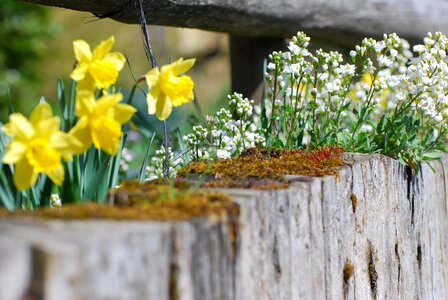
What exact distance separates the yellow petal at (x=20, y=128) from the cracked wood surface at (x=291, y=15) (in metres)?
0.91

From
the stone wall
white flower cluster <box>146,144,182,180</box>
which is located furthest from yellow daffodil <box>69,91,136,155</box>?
white flower cluster <box>146,144,182,180</box>

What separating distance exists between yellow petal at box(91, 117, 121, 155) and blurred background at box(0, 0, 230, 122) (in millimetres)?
3176

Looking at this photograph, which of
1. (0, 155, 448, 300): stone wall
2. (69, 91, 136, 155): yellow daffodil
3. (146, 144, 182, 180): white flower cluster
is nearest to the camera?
(0, 155, 448, 300): stone wall

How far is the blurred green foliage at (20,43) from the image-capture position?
26.1 feet

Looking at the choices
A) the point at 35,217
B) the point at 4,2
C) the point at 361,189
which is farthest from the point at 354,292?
the point at 4,2

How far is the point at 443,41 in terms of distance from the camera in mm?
2715

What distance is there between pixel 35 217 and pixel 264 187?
1.91ft

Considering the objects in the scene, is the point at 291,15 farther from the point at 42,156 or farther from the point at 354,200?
the point at 42,156

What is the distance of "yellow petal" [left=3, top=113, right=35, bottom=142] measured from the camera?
5.18 feet

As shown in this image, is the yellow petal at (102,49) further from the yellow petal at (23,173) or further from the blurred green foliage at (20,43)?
the blurred green foliage at (20,43)

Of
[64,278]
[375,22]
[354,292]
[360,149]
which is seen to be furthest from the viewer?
[375,22]

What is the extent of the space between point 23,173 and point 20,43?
268 inches

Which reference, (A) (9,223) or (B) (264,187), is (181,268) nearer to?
(A) (9,223)

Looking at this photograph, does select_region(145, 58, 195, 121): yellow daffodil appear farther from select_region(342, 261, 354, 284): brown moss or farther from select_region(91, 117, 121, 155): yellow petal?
select_region(342, 261, 354, 284): brown moss
